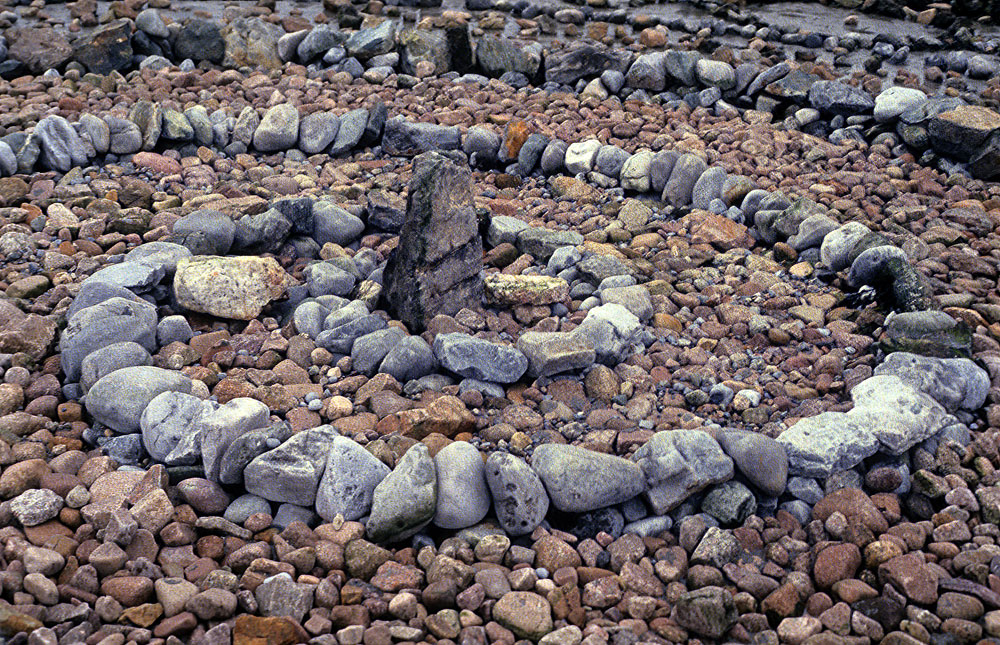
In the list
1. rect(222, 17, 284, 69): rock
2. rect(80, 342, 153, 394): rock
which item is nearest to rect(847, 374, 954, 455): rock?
rect(80, 342, 153, 394): rock

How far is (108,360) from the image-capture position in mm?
4062

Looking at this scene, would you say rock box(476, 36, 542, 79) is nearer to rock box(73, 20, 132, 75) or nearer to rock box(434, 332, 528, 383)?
rock box(73, 20, 132, 75)

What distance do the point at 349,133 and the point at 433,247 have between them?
2524 mm

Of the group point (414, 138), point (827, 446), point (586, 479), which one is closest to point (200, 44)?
point (414, 138)

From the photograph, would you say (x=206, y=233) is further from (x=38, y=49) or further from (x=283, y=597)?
(x=38, y=49)

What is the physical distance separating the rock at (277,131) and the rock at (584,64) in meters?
2.56

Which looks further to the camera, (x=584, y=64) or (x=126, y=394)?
(x=584, y=64)

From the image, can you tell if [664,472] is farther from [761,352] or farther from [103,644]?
[103,644]

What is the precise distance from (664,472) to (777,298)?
1877mm

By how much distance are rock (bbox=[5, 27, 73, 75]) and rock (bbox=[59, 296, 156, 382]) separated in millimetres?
4481

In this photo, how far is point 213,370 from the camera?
423cm

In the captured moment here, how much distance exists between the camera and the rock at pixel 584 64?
A: 783cm

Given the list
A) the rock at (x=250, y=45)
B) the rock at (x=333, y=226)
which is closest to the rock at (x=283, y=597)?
the rock at (x=333, y=226)

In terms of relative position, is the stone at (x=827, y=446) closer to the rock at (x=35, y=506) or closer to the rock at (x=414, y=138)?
the rock at (x=35, y=506)
